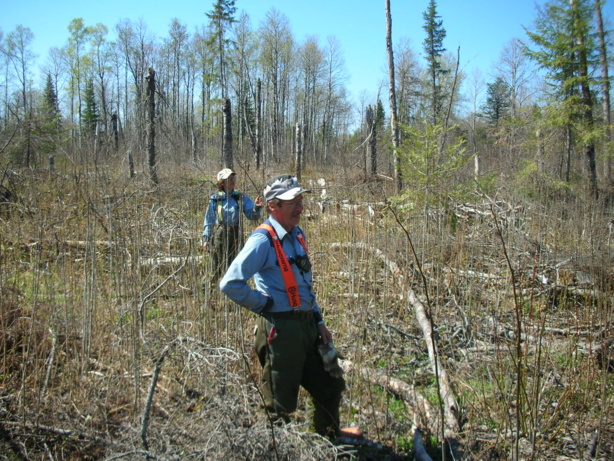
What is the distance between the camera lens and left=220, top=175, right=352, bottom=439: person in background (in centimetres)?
203

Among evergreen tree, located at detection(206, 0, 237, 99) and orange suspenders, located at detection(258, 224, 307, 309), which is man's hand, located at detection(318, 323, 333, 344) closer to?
orange suspenders, located at detection(258, 224, 307, 309)

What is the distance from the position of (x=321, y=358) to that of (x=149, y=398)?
3.17 feet

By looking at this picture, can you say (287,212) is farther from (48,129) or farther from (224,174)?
(48,129)

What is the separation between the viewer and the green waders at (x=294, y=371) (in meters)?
2.08

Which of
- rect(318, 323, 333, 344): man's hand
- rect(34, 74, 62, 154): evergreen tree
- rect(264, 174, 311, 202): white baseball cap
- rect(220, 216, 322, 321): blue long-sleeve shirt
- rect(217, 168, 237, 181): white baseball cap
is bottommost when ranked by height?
rect(318, 323, 333, 344): man's hand

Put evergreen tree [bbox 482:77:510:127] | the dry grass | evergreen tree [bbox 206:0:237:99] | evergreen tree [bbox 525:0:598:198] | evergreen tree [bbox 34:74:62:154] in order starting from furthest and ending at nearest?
1. evergreen tree [bbox 482:77:510:127]
2. evergreen tree [bbox 206:0:237:99]
3. evergreen tree [bbox 525:0:598:198]
4. evergreen tree [bbox 34:74:62:154]
5. the dry grass

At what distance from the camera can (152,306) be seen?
177 inches

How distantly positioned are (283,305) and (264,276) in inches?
7.6

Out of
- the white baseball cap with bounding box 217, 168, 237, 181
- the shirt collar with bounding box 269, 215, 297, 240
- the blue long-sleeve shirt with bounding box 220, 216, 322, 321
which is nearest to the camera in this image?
the blue long-sleeve shirt with bounding box 220, 216, 322, 321

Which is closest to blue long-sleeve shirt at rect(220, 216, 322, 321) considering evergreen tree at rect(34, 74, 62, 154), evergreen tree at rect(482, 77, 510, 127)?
evergreen tree at rect(34, 74, 62, 154)

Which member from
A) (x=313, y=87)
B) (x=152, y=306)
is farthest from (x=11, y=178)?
(x=313, y=87)

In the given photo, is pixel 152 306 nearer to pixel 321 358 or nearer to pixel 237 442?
pixel 321 358

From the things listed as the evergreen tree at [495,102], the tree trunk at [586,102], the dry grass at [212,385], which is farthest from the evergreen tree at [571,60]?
the evergreen tree at [495,102]

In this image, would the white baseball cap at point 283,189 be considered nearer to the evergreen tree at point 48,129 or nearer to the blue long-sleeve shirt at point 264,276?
the blue long-sleeve shirt at point 264,276
